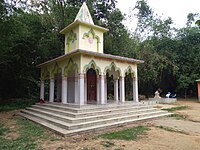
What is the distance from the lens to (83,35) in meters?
10.7

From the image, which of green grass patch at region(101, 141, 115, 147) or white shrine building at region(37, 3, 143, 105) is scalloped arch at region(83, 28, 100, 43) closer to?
white shrine building at region(37, 3, 143, 105)

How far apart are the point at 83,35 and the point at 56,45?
6305mm

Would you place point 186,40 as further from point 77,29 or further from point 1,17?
point 1,17

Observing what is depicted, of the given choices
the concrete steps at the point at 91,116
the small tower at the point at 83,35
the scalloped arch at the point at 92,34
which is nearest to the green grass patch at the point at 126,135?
the concrete steps at the point at 91,116

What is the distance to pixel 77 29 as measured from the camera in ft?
35.2

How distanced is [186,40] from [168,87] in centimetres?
769

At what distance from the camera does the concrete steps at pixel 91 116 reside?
6.75 metres

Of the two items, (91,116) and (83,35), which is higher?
(83,35)

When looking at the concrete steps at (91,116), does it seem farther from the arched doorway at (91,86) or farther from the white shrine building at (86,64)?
the arched doorway at (91,86)

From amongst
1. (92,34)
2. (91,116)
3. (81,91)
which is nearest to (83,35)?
(92,34)

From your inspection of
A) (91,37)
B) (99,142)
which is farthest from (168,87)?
(99,142)

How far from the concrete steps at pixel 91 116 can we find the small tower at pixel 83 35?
417 centimetres

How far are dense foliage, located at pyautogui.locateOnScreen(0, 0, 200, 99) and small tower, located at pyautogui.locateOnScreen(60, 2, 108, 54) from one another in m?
2.37

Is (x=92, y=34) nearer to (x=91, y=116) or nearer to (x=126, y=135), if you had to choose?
(x=91, y=116)
